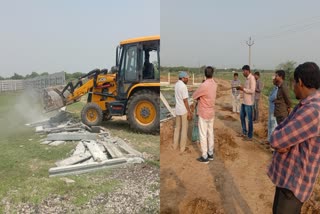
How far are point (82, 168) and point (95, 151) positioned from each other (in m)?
0.80

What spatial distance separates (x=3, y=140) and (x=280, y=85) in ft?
16.2

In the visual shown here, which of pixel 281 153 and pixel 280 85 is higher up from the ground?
pixel 280 85

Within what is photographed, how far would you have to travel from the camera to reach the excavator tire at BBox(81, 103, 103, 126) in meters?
6.69

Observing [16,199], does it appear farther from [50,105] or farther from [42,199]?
[50,105]

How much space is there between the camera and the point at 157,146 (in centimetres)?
512

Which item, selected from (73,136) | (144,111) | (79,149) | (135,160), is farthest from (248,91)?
(73,136)

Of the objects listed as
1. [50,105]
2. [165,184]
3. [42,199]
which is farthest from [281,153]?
[50,105]

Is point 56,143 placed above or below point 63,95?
below

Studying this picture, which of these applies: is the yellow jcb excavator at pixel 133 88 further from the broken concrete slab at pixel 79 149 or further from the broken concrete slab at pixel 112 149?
the broken concrete slab at pixel 79 149

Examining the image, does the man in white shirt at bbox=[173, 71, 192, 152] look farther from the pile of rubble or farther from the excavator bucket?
the excavator bucket

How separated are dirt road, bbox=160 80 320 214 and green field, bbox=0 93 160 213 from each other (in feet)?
1.29

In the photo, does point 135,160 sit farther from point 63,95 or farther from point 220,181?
point 63,95

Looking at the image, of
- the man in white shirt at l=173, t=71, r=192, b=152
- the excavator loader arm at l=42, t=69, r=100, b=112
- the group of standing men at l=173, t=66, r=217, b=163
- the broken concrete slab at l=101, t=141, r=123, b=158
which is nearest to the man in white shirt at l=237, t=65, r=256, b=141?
the group of standing men at l=173, t=66, r=217, b=163

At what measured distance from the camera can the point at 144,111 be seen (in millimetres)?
6234
